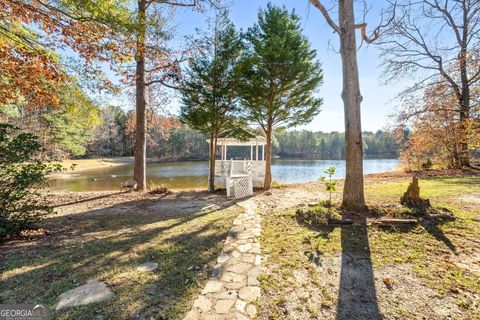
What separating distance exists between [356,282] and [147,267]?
7.60 ft

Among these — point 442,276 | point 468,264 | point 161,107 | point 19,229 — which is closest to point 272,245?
point 442,276

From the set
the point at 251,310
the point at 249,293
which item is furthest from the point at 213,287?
the point at 251,310

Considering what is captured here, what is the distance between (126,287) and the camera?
209cm

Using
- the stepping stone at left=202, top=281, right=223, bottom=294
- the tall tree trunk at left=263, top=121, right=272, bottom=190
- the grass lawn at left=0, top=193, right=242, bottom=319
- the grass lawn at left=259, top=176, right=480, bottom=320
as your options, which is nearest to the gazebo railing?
the tall tree trunk at left=263, top=121, right=272, bottom=190

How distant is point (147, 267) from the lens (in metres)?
2.51

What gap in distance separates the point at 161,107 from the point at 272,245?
333 inches

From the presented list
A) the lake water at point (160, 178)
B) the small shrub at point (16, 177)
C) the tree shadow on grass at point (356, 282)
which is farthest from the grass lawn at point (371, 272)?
the lake water at point (160, 178)

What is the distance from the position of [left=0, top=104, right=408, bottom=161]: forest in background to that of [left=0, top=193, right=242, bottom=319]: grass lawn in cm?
152

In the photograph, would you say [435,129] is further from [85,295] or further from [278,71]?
[85,295]

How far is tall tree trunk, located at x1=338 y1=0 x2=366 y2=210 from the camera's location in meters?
4.41

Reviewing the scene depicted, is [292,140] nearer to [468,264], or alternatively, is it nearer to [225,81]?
[225,81]

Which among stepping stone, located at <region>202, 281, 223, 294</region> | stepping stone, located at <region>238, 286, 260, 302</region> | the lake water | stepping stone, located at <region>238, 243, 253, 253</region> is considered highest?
stepping stone, located at <region>202, 281, 223, 294</region>

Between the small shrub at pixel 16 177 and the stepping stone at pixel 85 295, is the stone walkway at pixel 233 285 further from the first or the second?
A: the small shrub at pixel 16 177

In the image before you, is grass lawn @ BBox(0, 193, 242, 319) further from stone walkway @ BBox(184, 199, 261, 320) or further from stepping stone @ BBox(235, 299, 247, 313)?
stepping stone @ BBox(235, 299, 247, 313)
